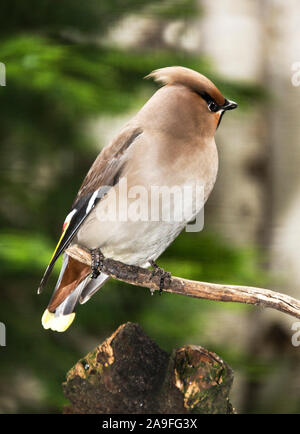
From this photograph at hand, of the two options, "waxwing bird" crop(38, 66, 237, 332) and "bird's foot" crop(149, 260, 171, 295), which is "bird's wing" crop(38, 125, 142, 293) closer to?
"waxwing bird" crop(38, 66, 237, 332)

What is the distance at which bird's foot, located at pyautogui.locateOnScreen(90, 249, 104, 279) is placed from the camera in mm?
1162

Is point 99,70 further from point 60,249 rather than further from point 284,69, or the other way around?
point 284,69

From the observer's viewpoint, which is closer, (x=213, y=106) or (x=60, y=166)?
(x=213, y=106)

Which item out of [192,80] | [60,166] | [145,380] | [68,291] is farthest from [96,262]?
[60,166]

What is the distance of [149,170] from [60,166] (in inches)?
34.2

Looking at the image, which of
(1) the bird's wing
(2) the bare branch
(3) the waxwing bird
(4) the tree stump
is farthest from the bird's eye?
(4) the tree stump

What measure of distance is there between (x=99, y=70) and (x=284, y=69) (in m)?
0.91

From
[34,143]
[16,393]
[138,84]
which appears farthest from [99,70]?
[16,393]

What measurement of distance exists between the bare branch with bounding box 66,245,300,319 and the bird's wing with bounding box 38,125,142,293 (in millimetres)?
46

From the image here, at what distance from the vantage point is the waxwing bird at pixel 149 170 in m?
1.13

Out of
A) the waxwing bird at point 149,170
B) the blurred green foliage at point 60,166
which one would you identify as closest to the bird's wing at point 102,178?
the waxwing bird at point 149,170

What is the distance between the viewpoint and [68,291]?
1227 mm

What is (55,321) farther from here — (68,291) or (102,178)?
(102,178)

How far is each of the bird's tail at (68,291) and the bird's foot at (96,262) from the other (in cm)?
3
